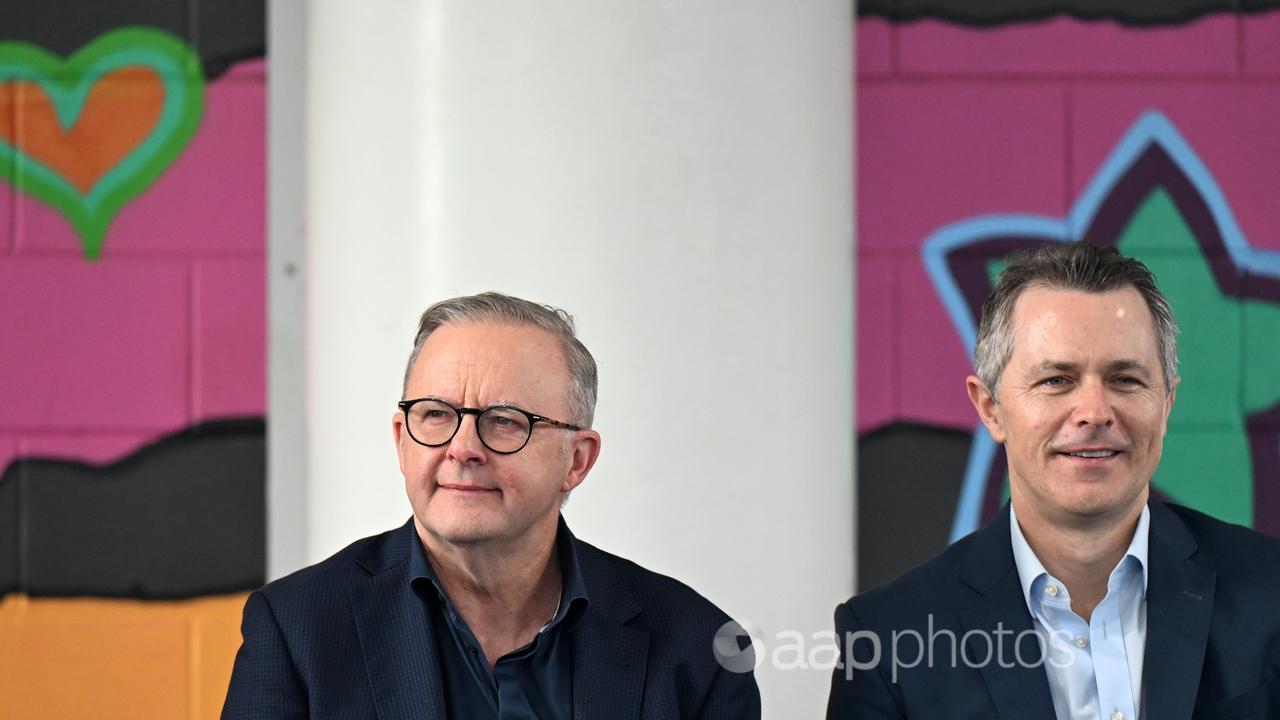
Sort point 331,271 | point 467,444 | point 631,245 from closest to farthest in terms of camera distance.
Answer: point 467,444, point 631,245, point 331,271

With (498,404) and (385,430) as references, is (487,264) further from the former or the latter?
(498,404)

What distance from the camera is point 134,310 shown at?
8.10 ft

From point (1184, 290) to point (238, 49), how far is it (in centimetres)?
177

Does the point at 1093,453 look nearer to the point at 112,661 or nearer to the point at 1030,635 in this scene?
the point at 1030,635

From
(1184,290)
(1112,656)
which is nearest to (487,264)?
(1112,656)

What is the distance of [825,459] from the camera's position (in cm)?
226

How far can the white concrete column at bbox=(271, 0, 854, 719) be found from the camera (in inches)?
83.4

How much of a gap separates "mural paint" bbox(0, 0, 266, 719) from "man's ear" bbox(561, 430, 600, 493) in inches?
40.0

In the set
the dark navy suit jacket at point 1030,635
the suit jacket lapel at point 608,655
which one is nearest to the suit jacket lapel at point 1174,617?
the dark navy suit jacket at point 1030,635

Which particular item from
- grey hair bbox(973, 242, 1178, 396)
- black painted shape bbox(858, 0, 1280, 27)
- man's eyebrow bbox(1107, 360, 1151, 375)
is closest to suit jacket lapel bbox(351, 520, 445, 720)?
grey hair bbox(973, 242, 1178, 396)

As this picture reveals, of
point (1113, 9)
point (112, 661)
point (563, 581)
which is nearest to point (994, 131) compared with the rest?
point (1113, 9)

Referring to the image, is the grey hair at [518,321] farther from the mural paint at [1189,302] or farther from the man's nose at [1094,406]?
the mural paint at [1189,302]

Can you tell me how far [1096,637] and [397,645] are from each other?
80 cm

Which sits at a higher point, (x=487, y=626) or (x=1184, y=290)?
(x=1184, y=290)
